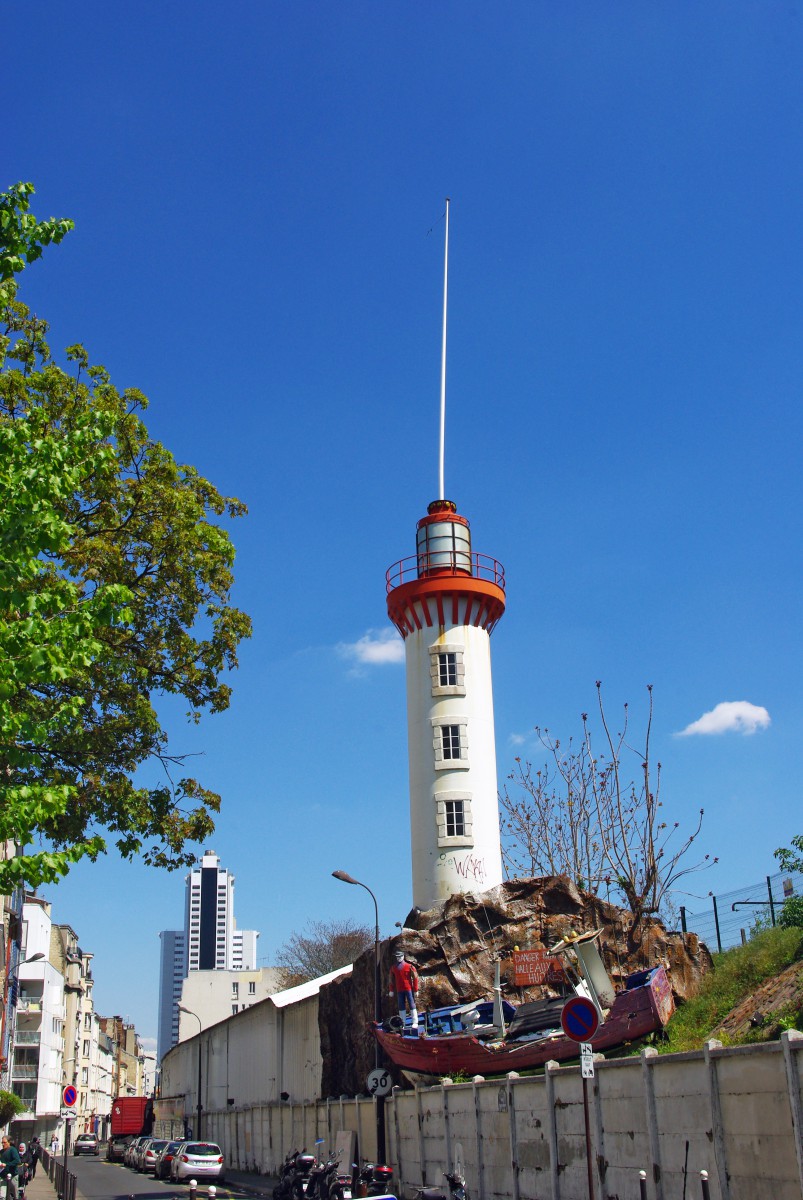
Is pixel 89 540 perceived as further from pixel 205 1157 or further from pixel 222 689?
pixel 205 1157

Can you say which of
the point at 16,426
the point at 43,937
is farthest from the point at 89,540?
the point at 43,937

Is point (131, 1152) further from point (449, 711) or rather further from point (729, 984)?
point (729, 984)

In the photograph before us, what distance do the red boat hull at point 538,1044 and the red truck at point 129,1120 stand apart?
51724mm

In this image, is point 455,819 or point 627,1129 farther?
point 455,819

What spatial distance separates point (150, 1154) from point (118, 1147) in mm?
24109

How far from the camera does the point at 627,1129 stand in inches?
671

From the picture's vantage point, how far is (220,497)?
2458 cm

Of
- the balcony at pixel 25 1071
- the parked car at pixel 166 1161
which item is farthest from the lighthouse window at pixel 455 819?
the balcony at pixel 25 1071

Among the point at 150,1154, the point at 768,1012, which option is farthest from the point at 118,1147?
the point at 768,1012

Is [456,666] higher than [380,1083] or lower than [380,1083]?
higher

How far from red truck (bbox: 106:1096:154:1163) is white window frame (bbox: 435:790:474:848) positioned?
47646mm

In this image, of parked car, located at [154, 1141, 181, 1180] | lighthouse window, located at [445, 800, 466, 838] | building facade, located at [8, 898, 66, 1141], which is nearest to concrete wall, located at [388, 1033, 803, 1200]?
lighthouse window, located at [445, 800, 466, 838]

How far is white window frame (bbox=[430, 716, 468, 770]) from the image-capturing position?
123 ft

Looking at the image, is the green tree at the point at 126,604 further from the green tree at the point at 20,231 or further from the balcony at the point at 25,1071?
the balcony at the point at 25,1071
